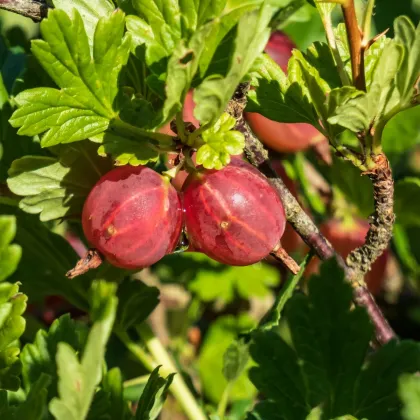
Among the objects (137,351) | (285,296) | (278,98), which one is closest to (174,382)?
(137,351)

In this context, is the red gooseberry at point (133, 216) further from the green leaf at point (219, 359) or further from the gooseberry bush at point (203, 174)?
the green leaf at point (219, 359)

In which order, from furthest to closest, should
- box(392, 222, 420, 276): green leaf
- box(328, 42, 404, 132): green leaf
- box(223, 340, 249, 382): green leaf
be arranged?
1. box(392, 222, 420, 276): green leaf
2. box(223, 340, 249, 382): green leaf
3. box(328, 42, 404, 132): green leaf

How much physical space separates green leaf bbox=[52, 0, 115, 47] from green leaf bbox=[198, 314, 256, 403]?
0.82 m

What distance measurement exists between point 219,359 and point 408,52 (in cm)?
102

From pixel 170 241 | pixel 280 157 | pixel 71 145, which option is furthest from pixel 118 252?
pixel 280 157

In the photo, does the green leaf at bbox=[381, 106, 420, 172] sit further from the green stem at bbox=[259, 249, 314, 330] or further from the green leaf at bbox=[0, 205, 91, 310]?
the green leaf at bbox=[0, 205, 91, 310]

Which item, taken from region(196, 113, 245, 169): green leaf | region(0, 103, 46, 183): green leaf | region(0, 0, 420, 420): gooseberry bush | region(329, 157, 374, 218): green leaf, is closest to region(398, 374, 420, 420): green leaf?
region(0, 0, 420, 420): gooseberry bush

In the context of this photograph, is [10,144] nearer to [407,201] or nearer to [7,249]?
[7,249]

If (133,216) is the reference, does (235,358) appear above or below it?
below

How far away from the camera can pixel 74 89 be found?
743 millimetres

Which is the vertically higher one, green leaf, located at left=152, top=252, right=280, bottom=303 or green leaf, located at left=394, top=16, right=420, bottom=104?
green leaf, located at left=394, top=16, right=420, bottom=104

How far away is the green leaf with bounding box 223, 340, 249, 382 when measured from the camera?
1008 mm

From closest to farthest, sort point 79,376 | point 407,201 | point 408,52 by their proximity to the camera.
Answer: point 79,376 < point 408,52 < point 407,201

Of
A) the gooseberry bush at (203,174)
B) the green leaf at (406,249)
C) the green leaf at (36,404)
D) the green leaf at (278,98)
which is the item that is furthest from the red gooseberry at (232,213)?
the green leaf at (406,249)
